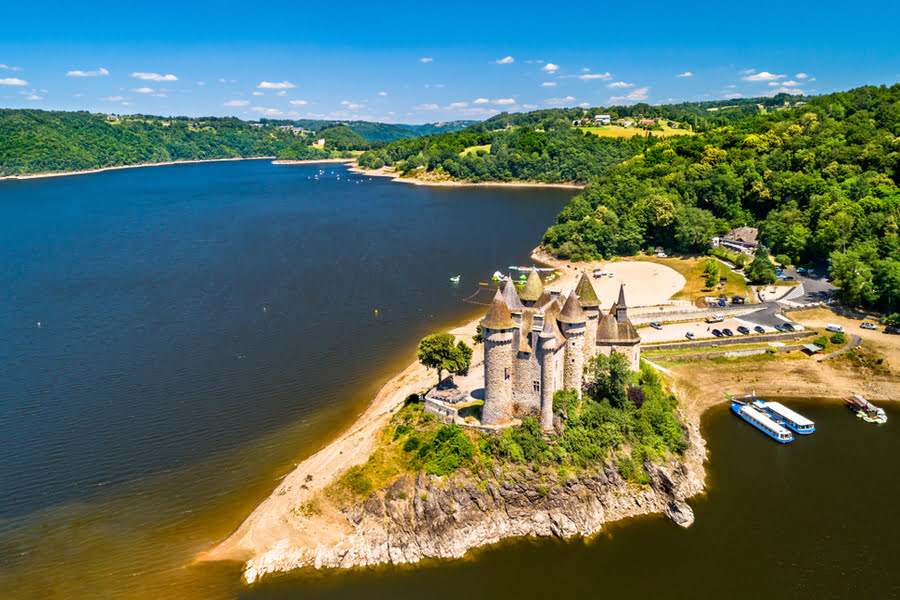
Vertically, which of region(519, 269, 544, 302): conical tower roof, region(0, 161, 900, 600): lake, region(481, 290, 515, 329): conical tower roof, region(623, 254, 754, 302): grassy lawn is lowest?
region(0, 161, 900, 600): lake

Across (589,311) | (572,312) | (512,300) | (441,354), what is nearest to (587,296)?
(589,311)

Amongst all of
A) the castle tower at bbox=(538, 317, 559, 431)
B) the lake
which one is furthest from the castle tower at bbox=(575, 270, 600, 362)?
the lake

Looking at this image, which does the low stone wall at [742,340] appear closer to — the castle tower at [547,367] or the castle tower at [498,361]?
the castle tower at [547,367]

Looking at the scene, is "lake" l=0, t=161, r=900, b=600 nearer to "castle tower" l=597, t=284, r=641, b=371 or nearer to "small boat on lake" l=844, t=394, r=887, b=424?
"small boat on lake" l=844, t=394, r=887, b=424

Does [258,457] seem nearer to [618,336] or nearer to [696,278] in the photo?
[618,336]

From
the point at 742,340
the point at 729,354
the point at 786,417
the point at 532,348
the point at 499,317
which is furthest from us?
the point at 742,340

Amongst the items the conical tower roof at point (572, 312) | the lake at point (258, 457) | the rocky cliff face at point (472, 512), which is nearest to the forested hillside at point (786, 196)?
the lake at point (258, 457)
